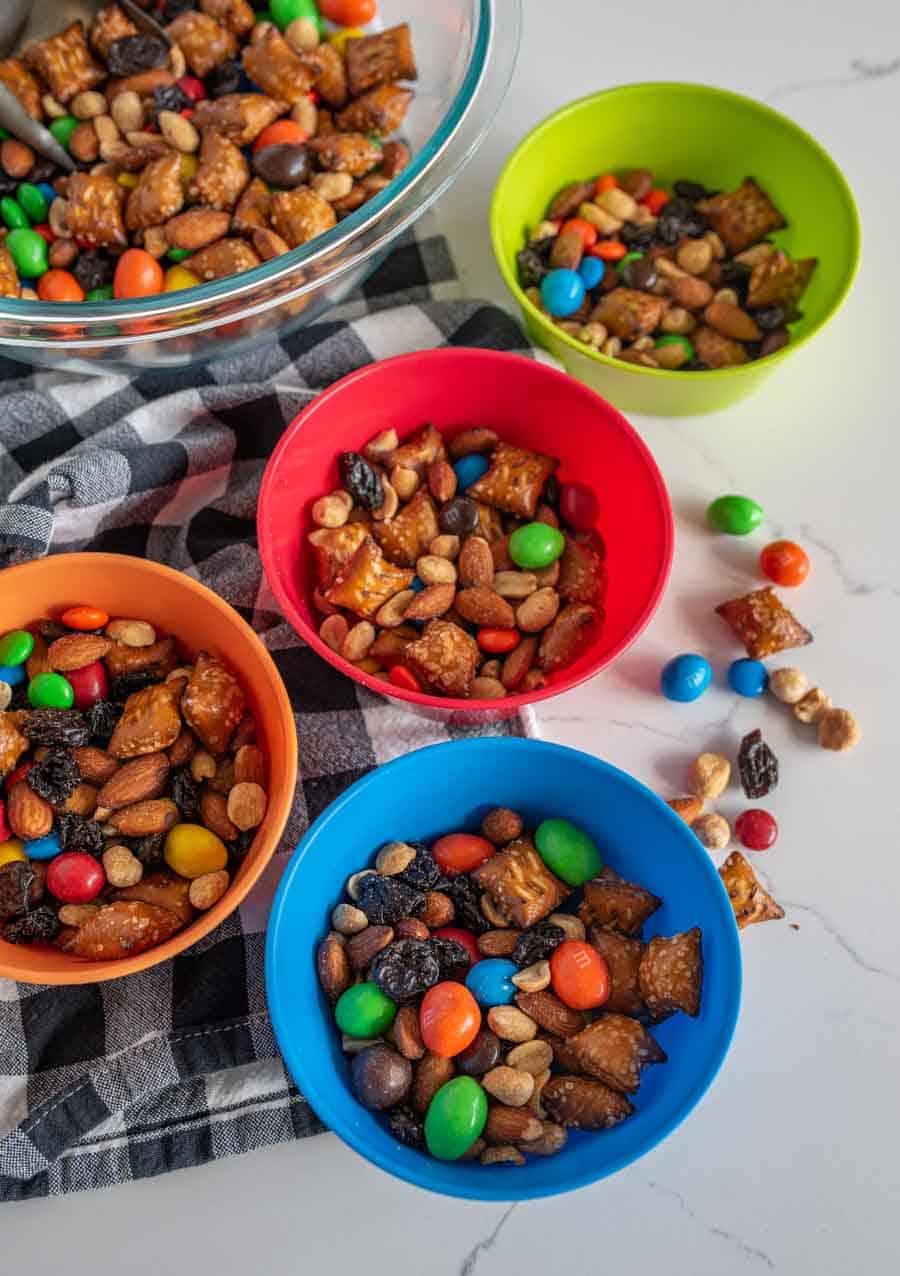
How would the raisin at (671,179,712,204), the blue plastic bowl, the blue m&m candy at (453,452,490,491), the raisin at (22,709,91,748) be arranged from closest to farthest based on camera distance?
1. the blue plastic bowl
2. the raisin at (22,709,91,748)
3. the blue m&m candy at (453,452,490,491)
4. the raisin at (671,179,712,204)

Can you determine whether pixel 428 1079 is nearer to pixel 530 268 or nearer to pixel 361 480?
pixel 361 480

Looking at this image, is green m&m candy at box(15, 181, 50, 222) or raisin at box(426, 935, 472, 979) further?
green m&m candy at box(15, 181, 50, 222)

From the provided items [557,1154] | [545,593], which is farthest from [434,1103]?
[545,593]

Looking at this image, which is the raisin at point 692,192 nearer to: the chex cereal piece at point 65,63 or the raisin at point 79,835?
the chex cereal piece at point 65,63

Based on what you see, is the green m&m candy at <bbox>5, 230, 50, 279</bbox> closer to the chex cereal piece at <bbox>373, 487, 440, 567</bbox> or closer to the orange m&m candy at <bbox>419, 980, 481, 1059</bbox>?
the chex cereal piece at <bbox>373, 487, 440, 567</bbox>

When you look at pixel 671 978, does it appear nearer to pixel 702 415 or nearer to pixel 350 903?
pixel 350 903

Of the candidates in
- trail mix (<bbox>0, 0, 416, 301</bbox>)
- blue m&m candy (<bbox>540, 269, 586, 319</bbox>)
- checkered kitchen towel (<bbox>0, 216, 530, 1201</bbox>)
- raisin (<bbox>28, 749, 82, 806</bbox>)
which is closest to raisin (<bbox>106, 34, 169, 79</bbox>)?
trail mix (<bbox>0, 0, 416, 301</bbox>)
